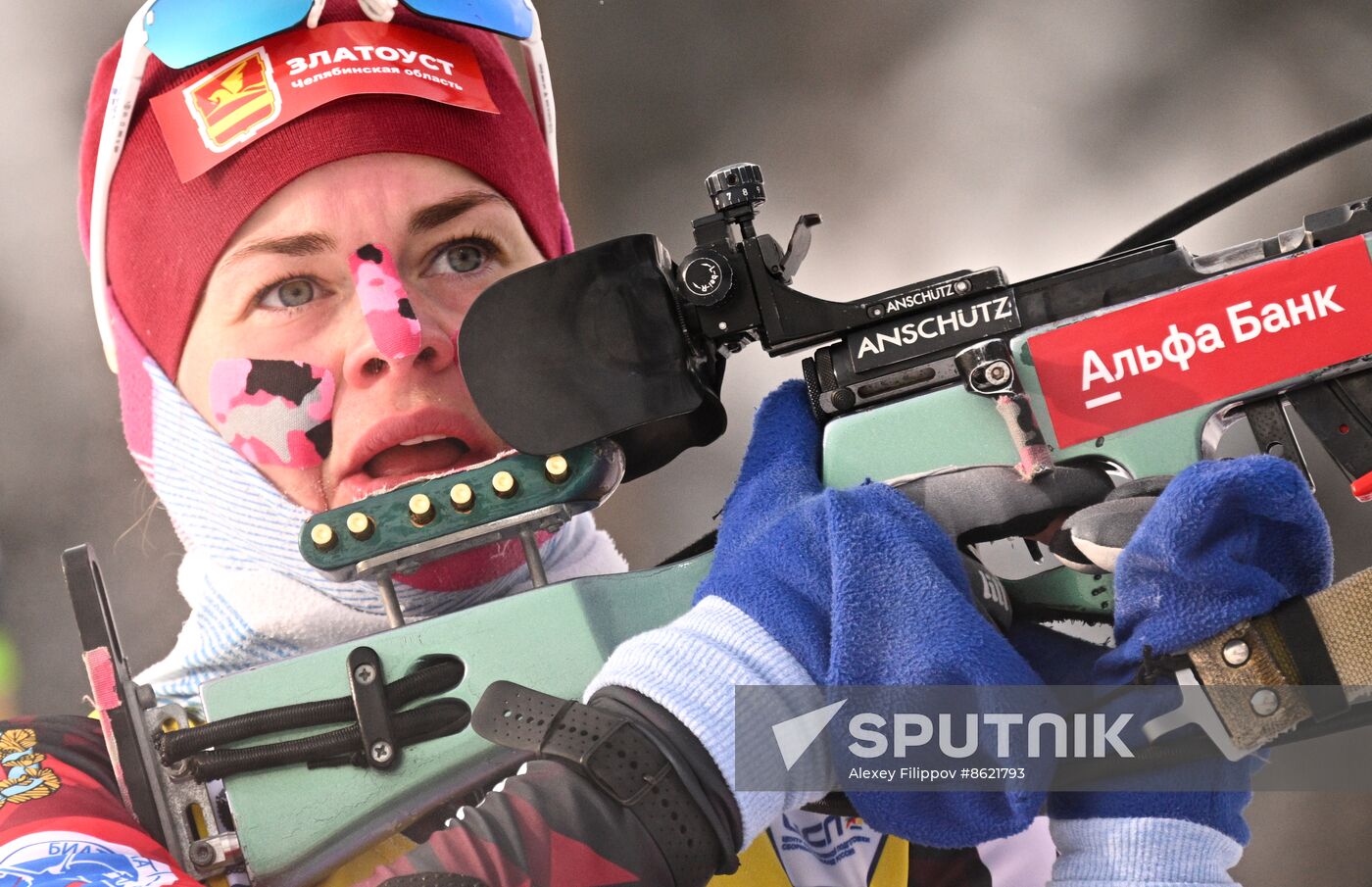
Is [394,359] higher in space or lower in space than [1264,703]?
higher

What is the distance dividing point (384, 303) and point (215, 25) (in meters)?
0.24

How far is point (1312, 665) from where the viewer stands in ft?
1.82

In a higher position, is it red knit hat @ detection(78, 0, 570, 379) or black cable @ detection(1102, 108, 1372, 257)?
red knit hat @ detection(78, 0, 570, 379)

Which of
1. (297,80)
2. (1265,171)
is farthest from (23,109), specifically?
(1265,171)

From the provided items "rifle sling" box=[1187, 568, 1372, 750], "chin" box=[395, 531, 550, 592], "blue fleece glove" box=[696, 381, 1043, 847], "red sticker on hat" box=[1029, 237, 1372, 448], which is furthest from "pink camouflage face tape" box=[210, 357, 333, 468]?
"rifle sling" box=[1187, 568, 1372, 750]

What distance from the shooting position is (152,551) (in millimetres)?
1370

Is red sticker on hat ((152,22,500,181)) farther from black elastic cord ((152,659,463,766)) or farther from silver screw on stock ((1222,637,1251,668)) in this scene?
silver screw on stock ((1222,637,1251,668))

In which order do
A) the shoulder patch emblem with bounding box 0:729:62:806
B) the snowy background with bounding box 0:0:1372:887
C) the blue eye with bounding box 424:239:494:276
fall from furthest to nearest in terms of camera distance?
the snowy background with bounding box 0:0:1372:887 < the blue eye with bounding box 424:239:494:276 < the shoulder patch emblem with bounding box 0:729:62:806

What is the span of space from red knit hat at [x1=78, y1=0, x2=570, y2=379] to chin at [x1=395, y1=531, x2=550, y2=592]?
0.88 ft

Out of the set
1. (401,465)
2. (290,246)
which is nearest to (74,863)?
(401,465)

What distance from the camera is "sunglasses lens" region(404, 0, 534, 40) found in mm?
980

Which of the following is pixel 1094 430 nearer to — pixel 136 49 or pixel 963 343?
pixel 963 343

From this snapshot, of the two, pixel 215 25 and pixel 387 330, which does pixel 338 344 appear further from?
pixel 215 25

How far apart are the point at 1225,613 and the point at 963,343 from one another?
21 centimetres
